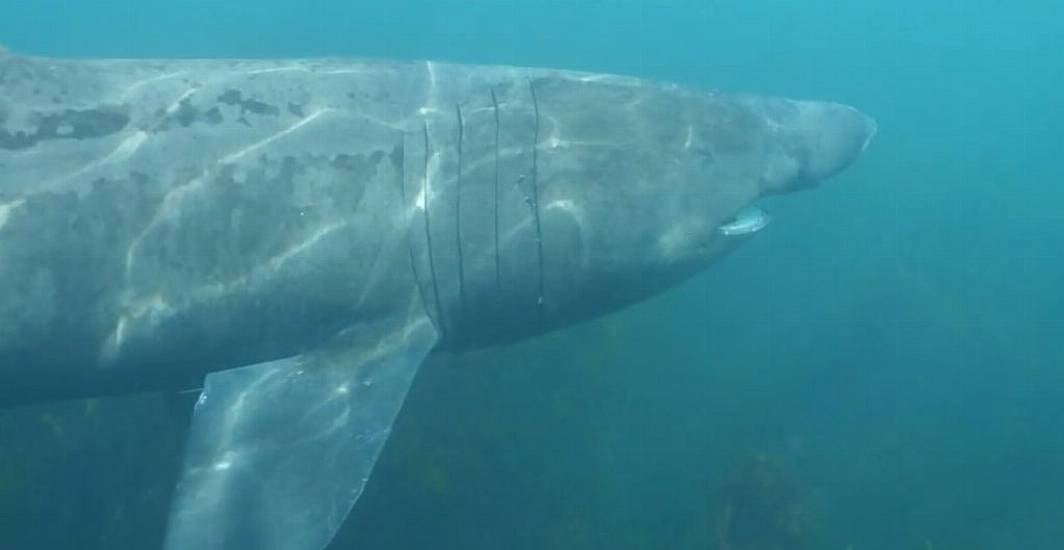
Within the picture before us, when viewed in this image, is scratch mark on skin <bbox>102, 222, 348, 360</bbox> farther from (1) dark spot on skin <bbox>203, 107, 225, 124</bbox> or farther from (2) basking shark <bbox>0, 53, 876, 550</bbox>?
(1) dark spot on skin <bbox>203, 107, 225, 124</bbox>

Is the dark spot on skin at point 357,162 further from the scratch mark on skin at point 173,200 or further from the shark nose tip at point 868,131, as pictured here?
the shark nose tip at point 868,131

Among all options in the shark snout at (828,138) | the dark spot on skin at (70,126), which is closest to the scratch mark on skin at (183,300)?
the dark spot on skin at (70,126)

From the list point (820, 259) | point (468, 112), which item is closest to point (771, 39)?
point (820, 259)

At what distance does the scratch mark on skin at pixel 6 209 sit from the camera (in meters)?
3.89

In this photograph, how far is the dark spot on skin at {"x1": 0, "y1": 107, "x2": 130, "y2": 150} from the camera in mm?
4059

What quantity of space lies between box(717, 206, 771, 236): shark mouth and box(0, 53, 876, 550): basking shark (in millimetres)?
22

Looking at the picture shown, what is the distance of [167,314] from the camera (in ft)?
13.9

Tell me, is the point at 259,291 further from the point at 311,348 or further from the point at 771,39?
the point at 771,39

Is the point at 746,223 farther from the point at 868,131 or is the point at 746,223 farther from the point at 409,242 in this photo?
the point at 409,242

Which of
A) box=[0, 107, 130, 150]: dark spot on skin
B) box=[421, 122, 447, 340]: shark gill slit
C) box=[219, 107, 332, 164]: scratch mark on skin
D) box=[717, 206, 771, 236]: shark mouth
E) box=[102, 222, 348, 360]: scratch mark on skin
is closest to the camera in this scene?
box=[0, 107, 130, 150]: dark spot on skin

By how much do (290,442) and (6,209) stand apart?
177 cm

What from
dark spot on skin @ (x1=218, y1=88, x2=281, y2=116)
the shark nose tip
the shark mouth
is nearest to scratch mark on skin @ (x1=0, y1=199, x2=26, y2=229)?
dark spot on skin @ (x1=218, y1=88, x2=281, y2=116)

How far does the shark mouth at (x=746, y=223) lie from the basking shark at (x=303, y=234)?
0.02 m

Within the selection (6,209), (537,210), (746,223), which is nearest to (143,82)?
(6,209)
